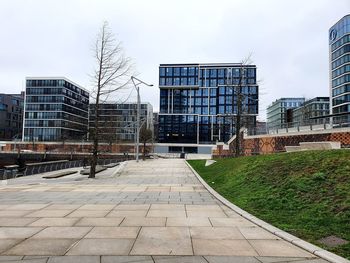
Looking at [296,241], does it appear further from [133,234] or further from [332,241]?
[133,234]

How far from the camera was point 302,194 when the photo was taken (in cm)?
1079

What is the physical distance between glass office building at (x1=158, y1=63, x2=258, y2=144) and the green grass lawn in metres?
101

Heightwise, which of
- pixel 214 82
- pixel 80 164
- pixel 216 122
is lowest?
pixel 80 164

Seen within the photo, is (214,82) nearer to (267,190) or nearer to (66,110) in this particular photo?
(66,110)

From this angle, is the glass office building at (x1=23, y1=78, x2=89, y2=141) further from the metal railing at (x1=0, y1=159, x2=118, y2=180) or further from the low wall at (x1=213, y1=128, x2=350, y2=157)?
the metal railing at (x1=0, y1=159, x2=118, y2=180)

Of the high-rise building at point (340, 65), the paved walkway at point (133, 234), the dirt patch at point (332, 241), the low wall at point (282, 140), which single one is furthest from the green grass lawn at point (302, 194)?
the high-rise building at point (340, 65)

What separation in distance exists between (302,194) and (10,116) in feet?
446

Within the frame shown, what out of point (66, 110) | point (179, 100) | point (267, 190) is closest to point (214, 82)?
point (179, 100)

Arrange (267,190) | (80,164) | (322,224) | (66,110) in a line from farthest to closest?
1. (66,110)
2. (80,164)
3. (267,190)
4. (322,224)

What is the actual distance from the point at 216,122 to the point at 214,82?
13.1 metres

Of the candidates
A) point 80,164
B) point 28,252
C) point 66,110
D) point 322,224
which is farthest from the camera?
point 66,110

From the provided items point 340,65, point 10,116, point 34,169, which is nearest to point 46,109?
point 10,116

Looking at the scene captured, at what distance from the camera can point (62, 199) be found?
13.2 metres

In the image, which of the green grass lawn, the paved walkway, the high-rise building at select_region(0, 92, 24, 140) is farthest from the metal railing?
the high-rise building at select_region(0, 92, 24, 140)
